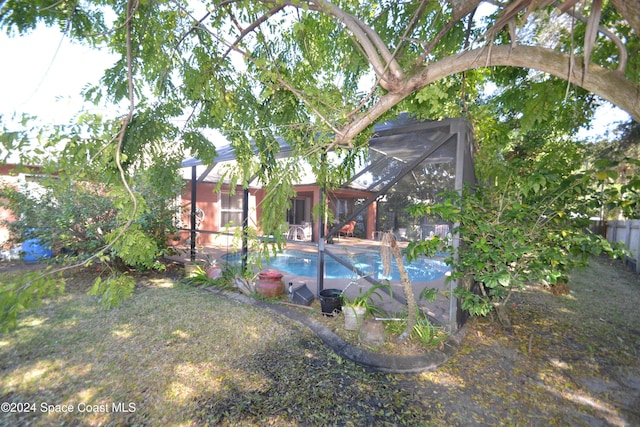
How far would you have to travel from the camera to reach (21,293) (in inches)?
55.9

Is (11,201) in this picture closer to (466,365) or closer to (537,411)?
(466,365)

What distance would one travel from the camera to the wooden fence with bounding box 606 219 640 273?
27.6ft

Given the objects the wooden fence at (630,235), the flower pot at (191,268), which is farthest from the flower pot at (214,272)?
the wooden fence at (630,235)

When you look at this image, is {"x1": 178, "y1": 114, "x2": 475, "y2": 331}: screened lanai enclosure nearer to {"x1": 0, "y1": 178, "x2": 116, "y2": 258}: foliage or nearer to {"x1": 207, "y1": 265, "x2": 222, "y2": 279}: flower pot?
{"x1": 207, "y1": 265, "x2": 222, "y2": 279}: flower pot

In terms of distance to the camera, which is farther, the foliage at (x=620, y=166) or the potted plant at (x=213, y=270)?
the potted plant at (x=213, y=270)

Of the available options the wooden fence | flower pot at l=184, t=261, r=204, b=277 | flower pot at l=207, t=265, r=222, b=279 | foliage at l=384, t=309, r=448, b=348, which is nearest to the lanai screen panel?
foliage at l=384, t=309, r=448, b=348

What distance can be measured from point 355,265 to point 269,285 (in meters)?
1.93

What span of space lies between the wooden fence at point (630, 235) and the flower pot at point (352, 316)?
756cm

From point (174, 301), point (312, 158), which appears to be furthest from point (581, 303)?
point (174, 301)

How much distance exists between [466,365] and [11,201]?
8.79 metres

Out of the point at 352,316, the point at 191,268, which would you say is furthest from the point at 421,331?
the point at 191,268

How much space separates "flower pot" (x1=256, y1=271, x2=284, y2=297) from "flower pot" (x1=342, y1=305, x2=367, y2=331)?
1728mm

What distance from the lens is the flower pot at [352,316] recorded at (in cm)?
396

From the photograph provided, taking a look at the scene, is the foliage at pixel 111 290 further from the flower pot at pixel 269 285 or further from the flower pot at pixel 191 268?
the flower pot at pixel 191 268
